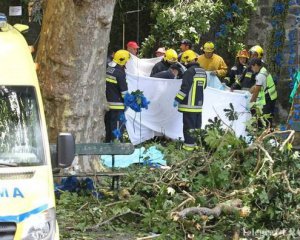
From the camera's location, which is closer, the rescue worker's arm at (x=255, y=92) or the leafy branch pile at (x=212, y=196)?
the leafy branch pile at (x=212, y=196)

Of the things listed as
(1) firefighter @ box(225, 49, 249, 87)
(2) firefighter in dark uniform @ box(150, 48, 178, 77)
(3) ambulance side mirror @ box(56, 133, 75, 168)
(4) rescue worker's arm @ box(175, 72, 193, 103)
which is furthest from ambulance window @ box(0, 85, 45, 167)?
(1) firefighter @ box(225, 49, 249, 87)

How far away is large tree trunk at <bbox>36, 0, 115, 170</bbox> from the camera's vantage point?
32.7 ft

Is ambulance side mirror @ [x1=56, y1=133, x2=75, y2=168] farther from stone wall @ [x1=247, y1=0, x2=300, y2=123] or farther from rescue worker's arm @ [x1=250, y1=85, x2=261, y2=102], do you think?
stone wall @ [x1=247, y1=0, x2=300, y2=123]

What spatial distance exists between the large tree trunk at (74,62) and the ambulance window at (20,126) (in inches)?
147

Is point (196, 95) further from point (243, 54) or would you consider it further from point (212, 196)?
point (212, 196)

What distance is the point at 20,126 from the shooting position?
20.5 feet

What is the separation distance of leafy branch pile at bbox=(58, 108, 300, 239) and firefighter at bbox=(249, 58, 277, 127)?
5.99 meters

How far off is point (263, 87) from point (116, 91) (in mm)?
3582

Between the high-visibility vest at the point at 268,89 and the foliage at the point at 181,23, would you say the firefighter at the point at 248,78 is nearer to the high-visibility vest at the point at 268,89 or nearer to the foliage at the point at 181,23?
the high-visibility vest at the point at 268,89

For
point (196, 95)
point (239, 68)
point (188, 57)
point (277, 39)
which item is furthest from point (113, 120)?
point (277, 39)

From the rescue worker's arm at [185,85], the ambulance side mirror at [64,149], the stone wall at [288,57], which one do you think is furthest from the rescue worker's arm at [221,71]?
the ambulance side mirror at [64,149]

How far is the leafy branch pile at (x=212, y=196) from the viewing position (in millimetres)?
8141

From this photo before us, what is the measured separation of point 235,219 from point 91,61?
3.09 m

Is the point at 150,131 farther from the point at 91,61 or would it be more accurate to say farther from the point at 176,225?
the point at 176,225
